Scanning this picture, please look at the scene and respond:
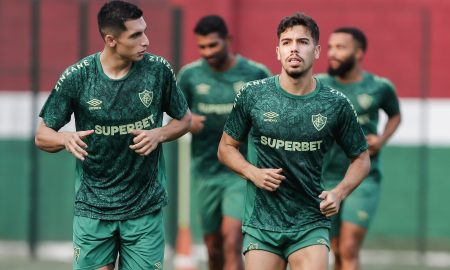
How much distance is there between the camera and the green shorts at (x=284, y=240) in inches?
290

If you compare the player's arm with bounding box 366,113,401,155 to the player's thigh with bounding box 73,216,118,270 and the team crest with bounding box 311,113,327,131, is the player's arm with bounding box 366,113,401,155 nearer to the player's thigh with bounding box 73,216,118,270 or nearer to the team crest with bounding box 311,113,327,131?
the team crest with bounding box 311,113,327,131

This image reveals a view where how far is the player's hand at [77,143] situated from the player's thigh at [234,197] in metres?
2.74

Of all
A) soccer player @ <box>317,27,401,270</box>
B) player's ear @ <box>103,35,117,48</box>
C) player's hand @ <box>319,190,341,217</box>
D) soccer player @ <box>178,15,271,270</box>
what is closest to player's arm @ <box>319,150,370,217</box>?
player's hand @ <box>319,190,341,217</box>

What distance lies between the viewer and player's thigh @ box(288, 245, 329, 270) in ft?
23.9

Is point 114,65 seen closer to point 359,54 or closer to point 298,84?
point 298,84

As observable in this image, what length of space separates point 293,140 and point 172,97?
91 cm

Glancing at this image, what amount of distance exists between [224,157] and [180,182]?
5.80 meters

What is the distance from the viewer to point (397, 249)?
13.4 m

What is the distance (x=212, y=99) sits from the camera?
10.1m

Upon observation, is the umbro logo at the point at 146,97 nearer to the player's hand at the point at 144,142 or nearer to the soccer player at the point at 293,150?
the player's hand at the point at 144,142

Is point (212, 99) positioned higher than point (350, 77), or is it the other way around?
point (350, 77)

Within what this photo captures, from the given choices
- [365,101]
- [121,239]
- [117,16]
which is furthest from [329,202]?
[365,101]

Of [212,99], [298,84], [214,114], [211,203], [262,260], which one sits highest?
[298,84]

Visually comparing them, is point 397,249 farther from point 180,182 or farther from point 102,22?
point 102,22
